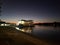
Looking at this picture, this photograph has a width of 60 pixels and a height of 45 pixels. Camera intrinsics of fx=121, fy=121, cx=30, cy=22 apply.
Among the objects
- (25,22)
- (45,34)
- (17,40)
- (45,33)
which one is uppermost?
(25,22)

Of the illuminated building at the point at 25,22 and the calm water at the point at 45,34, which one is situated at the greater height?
the illuminated building at the point at 25,22

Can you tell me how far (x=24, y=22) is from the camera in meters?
70.0

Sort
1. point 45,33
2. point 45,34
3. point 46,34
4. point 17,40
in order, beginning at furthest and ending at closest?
point 45,33 < point 46,34 < point 45,34 < point 17,40

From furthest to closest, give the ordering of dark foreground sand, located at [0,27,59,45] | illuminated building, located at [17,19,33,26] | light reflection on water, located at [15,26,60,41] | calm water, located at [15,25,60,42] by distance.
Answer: illuminated building, located at [17,19,33,26] < light reflection on water, located at [15,26,60,41] < calm water, located at [15,25,60,42] < dark foreground sand, located at [0,27,59,45]

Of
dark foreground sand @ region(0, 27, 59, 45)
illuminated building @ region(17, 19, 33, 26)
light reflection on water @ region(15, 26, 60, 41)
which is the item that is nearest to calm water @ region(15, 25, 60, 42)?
light reflection on water @ region(15, 26, 60, 41)

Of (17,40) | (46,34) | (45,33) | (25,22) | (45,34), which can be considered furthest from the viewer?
(25,22)

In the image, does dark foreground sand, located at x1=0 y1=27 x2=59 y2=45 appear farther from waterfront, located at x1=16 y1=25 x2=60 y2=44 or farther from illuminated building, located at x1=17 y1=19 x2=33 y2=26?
illuminated building, located at x1=17 y1=19 x2=33 y2=26

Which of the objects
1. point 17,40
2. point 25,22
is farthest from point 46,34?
point 25,22

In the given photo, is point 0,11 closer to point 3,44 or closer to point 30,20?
point 30,20

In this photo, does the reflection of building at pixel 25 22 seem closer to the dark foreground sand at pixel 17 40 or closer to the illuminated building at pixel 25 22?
the illuminated building at pixel 25 22

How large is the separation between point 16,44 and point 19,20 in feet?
186

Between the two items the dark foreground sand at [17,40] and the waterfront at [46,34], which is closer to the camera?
the dark foreground sand at [17,40]

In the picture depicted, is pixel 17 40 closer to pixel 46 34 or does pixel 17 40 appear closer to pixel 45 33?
pixel 46 34

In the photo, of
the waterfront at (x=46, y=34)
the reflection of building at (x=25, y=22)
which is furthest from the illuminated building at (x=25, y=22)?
the waterfront at (x=46, y=34)
